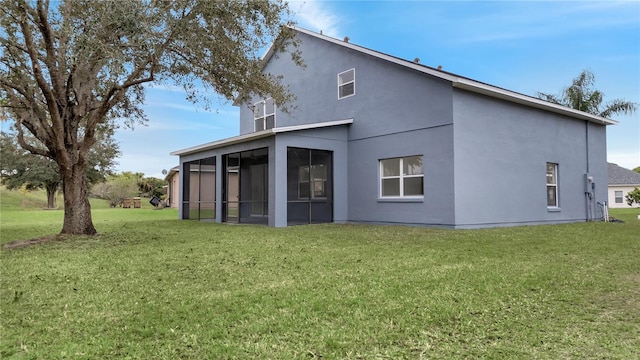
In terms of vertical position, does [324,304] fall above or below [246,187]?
below

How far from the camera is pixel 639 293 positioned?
432 cm

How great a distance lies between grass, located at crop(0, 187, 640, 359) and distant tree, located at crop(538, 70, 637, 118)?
21.3m

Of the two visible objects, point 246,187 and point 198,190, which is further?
point 198,190

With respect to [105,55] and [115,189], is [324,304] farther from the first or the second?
[115,189]

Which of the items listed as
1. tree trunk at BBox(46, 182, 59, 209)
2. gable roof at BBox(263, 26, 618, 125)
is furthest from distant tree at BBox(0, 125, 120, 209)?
gable roof at BBox(263, 26, 618, 125)

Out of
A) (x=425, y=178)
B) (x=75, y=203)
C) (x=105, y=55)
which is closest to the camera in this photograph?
(x=105, y=55)

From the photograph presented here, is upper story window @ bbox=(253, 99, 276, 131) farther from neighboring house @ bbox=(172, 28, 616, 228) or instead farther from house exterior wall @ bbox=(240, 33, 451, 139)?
neighboring house @ bbox=(172, 28, 616, 228)

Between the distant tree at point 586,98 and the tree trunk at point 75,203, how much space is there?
24878 mm

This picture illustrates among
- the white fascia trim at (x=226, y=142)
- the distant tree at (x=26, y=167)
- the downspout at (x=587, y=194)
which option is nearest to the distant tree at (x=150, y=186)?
the distant tree at (x=26, y=167)

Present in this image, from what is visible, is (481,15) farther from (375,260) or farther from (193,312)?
(193,312)

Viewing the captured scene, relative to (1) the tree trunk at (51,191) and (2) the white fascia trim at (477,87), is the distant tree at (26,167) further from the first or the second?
(2) the white fascia trim at (477,87)

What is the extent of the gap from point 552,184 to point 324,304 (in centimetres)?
1345

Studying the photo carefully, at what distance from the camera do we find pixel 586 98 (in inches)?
985

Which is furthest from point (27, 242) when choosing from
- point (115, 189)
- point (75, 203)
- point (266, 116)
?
point (115, 189)
